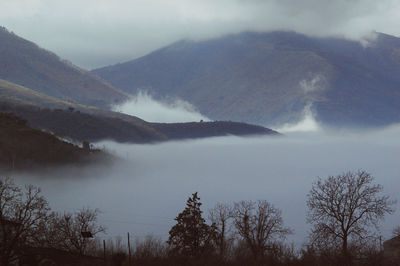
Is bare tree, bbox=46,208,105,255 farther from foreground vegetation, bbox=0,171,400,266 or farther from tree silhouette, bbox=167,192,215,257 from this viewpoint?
→ tree silhouette, bbox=167,192,215,257

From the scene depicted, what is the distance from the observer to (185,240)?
125 meters

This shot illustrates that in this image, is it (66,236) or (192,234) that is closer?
(66,236)

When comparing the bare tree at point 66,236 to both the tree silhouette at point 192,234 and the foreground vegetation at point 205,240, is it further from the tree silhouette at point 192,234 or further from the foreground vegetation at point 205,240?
the tree silhouette at point 192,234

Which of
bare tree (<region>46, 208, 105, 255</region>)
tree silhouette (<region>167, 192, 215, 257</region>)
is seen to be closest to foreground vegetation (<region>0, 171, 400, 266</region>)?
tree silhouette (<region>167, 192, 215, 257</region>)

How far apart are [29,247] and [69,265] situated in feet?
43.7

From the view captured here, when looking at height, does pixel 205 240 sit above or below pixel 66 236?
below

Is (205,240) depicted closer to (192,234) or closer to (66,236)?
(192,234)

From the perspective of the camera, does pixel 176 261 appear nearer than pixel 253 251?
Yes

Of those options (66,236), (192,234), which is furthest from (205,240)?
(66,236)

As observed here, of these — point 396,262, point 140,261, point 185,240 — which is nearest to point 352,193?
point 396,262

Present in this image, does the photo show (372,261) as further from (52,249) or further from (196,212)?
(52,249)

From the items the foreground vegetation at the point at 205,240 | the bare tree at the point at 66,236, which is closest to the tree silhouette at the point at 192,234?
the foreground vegetation at the point at 205,240

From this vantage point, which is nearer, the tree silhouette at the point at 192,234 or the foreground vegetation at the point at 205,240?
the foreground vegetation at the point at 205,240

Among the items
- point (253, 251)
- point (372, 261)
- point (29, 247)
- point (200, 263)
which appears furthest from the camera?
point (253, 251)
